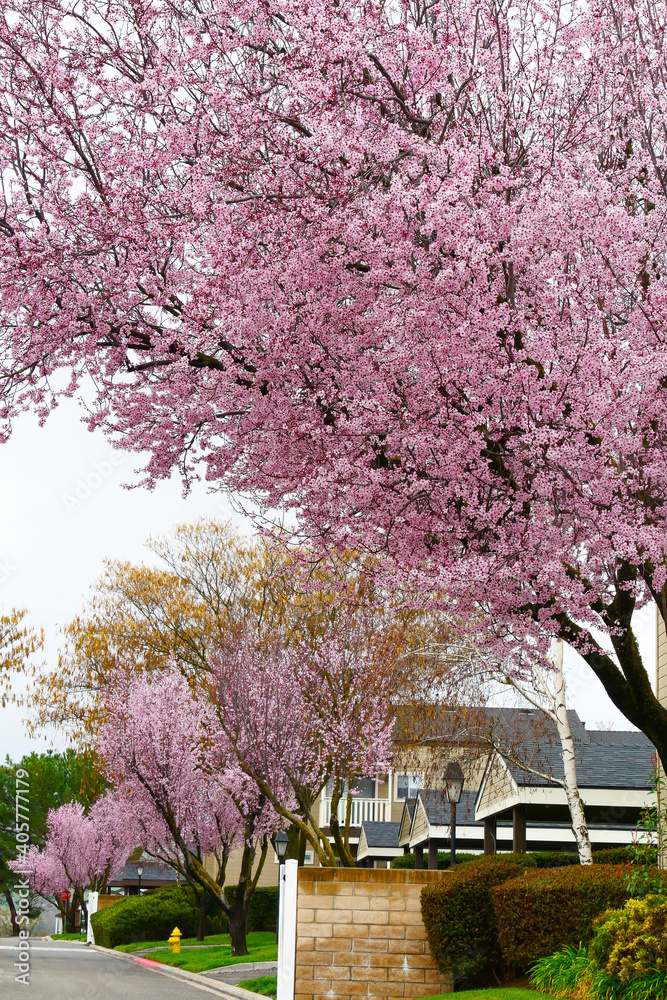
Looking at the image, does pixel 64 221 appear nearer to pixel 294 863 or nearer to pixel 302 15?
pixel 302 15

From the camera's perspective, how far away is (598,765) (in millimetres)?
21953

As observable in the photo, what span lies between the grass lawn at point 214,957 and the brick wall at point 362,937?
10452 mm

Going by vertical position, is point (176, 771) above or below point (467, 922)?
above

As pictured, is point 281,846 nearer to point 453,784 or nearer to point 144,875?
point 453,784

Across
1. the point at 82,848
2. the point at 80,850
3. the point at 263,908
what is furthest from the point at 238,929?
the point at 80,850

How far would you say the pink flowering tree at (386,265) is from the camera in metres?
6.97

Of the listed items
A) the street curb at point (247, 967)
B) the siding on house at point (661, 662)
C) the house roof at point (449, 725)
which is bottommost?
the street curb at point (247, 967)

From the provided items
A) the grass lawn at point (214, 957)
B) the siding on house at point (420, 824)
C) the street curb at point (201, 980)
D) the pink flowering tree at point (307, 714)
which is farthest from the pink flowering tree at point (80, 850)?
the pink flowering tree at point (307, 714)

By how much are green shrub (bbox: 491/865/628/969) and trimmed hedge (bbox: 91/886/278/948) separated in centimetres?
2853

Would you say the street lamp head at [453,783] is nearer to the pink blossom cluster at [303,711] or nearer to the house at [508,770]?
the house at [508,770]

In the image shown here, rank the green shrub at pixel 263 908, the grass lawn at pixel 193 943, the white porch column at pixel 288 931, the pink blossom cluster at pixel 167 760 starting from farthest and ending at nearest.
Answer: the green shrub at pixel 263 908, the grass lawn at pixel 193 943, the pink blossom cluster at pixel 167 760, the white porch column at pixel 288 931

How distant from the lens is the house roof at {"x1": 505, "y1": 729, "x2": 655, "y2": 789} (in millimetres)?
20484

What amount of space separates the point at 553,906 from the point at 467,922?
2.24 metres

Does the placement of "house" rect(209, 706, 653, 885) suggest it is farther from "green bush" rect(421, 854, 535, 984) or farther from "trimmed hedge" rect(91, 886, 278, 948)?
"trimmed hedge" rect(91, 886, 278, 948)
